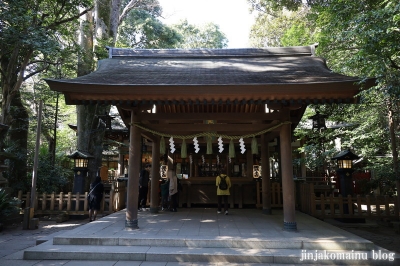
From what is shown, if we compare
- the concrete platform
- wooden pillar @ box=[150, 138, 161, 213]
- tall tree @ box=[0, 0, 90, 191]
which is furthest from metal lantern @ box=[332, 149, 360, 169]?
tall tree @ box=[0, 0, 90, 191]

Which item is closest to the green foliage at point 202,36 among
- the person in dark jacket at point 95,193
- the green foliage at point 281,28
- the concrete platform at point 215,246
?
the green foliage at point 281,28

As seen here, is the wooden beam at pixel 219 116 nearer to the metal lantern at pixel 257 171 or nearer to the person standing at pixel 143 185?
the person standing at pixel 143 185

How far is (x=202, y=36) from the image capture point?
121ft

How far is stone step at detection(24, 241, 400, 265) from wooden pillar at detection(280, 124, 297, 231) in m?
1.18

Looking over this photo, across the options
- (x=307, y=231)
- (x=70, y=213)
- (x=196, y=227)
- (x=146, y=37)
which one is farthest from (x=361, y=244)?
(x=146, y=37)

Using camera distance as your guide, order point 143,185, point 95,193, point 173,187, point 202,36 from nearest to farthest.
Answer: point 95,193 < point 173,187 < point 143,185 < point 202,36

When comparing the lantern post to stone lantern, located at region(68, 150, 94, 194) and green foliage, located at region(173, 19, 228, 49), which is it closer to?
stone lantern, located at region(68, 150, 94, 194)

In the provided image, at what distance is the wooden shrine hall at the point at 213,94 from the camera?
6480 millimetres

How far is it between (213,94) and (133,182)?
10.3 feet

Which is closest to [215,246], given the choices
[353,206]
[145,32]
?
[353,206]

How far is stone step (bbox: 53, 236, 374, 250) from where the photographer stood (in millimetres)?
5812

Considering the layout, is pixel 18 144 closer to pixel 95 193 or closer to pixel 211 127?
pixel 95 193

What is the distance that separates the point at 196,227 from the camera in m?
7.36

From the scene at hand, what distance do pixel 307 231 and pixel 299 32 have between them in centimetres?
1300
